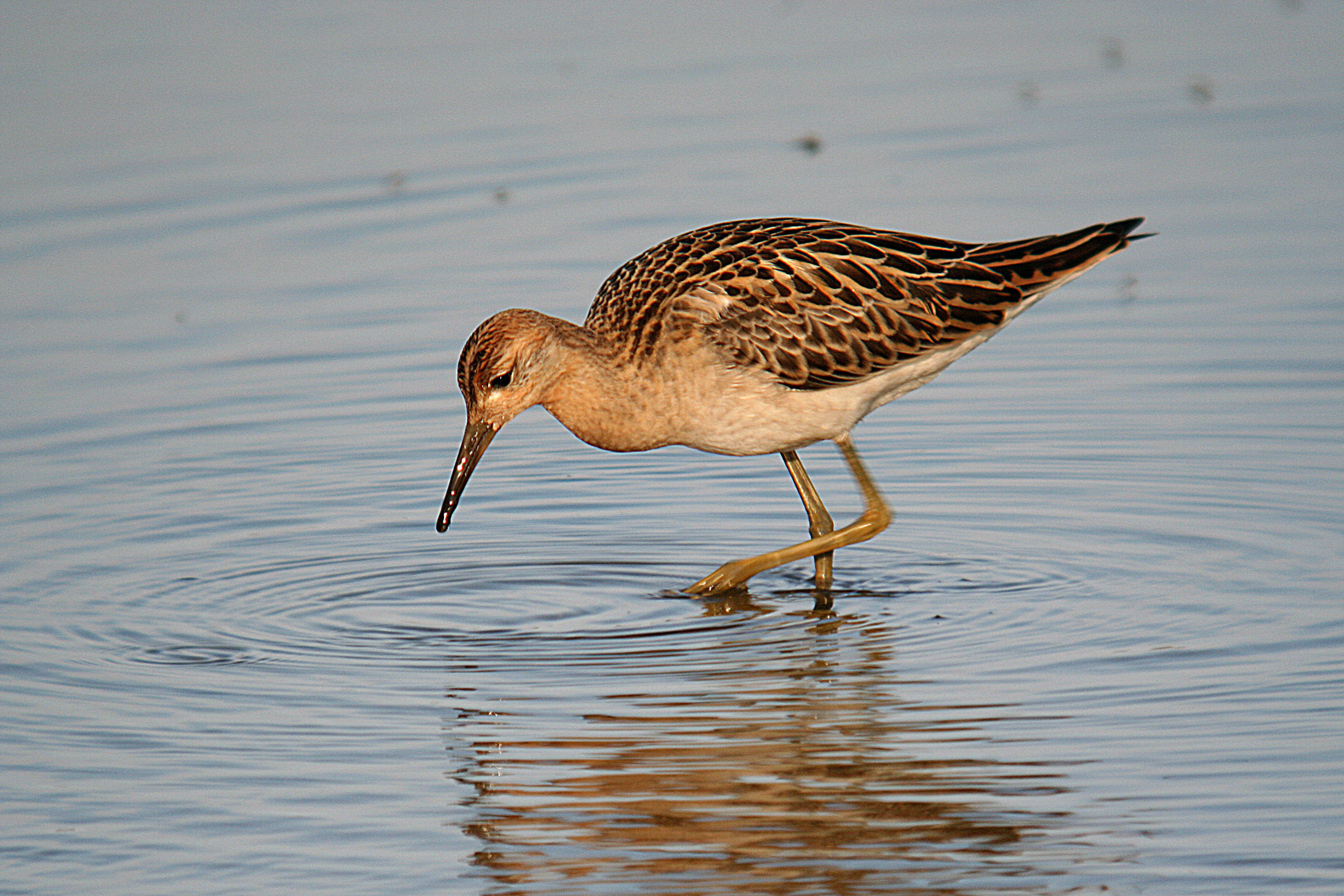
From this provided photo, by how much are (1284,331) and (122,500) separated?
6713 mm

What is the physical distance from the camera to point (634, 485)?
10.9 m

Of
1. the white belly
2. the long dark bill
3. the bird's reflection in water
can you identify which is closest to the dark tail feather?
the white belly

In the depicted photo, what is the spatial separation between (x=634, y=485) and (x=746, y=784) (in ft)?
13.6

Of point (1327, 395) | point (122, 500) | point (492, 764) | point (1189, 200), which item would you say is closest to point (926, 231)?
point (1189, 200)

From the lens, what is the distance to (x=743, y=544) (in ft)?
32.8

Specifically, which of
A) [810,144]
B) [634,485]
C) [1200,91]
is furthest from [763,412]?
[1200,91]

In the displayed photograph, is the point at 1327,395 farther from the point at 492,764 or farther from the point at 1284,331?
the point at 492,764

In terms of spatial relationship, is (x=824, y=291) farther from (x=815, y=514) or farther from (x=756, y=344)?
(x=815, y=514)

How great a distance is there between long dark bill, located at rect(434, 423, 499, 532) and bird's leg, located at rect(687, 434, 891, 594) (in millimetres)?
1102

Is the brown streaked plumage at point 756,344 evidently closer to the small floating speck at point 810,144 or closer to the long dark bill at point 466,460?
the long dark bill at point 466,460

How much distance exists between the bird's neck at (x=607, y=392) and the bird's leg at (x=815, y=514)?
747mm

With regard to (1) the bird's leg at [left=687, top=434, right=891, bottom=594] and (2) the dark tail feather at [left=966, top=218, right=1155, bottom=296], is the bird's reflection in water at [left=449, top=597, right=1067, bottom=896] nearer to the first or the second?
(1) the bird's leg at [left=687, top=434, right=891, bottom=594]

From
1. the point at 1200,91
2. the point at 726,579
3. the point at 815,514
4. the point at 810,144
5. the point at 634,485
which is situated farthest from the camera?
the point at 1200,91

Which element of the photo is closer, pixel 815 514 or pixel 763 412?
pixel 763 412
